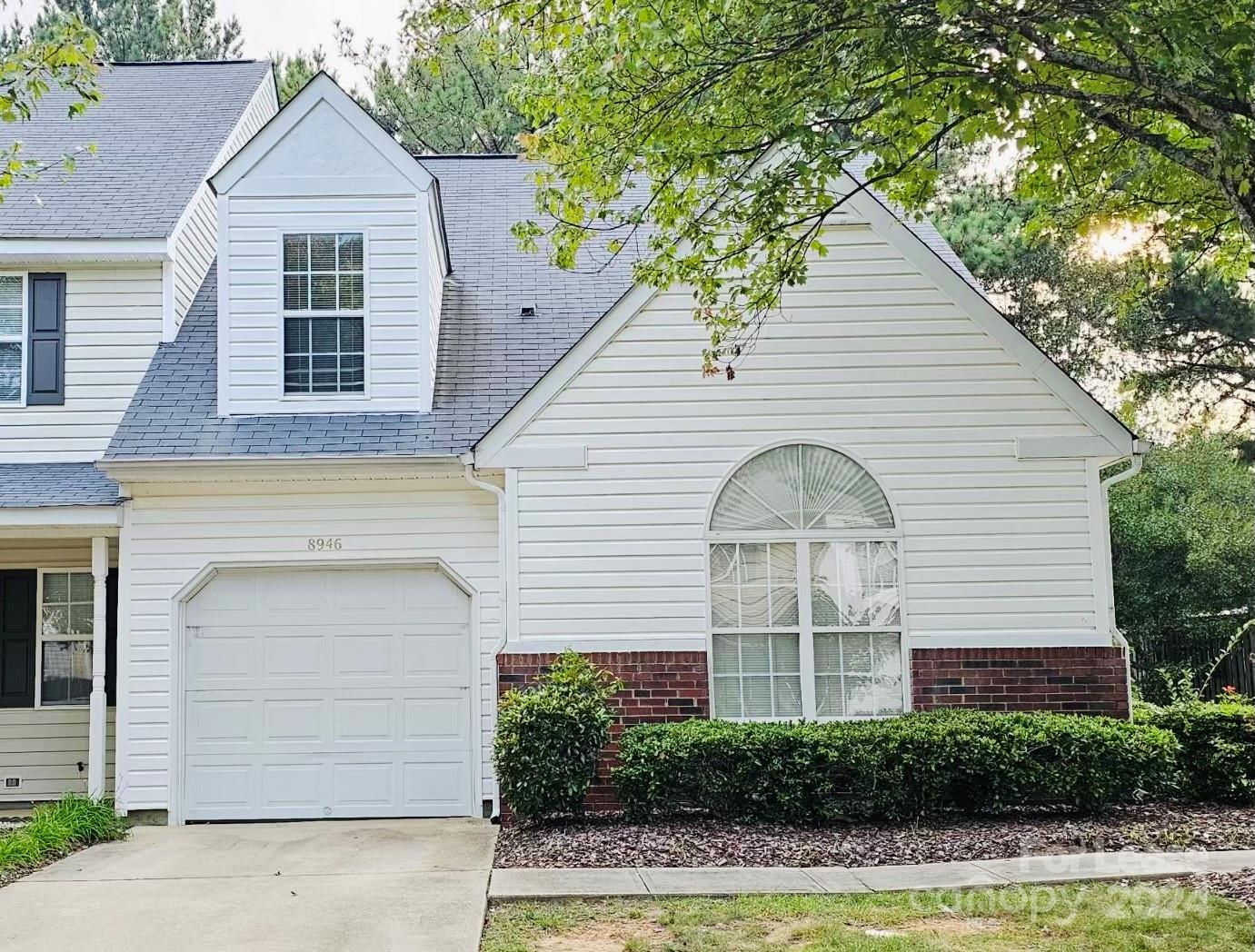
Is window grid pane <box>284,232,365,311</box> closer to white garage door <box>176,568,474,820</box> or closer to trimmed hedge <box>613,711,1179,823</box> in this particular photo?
white garage door <box>176,568,474,820</box>

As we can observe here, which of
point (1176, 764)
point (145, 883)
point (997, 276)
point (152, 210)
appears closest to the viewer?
point (145, 883)

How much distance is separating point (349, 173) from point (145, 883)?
6.59 meters

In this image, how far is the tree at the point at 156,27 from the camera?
27922 millimetres

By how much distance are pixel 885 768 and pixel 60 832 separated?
645 centimetres

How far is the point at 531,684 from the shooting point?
1008 cm

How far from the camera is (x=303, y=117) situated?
37.5 feet

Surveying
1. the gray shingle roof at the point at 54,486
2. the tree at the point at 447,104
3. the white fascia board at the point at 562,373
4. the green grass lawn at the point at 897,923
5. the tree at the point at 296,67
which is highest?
the tree at the point at 296,67

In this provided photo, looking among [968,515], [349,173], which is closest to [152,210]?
[349,173]

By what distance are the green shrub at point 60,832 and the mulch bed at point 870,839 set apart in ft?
11.1

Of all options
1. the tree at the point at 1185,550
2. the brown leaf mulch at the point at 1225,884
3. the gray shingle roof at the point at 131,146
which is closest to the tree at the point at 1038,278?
the tree at the point at 1185,550

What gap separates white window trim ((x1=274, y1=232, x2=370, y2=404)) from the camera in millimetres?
11297

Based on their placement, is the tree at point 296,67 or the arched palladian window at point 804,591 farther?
the tree at point 296,67

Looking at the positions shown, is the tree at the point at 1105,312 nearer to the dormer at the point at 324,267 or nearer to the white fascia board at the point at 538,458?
the white fascia board at the point at 538,458

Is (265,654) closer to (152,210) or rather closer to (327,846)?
(327,846)
